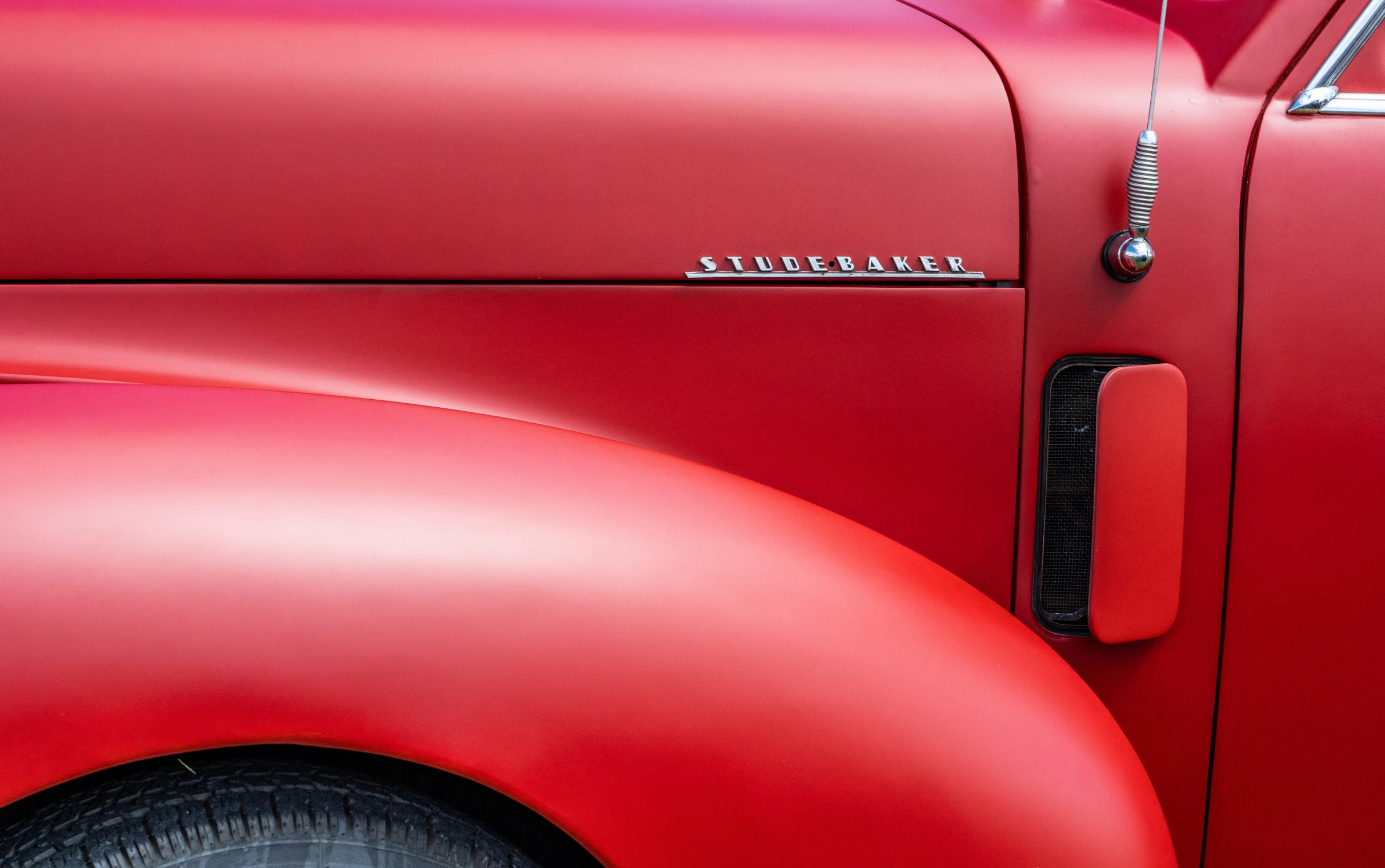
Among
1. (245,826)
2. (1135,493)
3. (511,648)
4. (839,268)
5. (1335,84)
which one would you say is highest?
(1335,84)

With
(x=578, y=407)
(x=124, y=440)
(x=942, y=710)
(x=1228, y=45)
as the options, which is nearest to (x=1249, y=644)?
(x=942, y=710)

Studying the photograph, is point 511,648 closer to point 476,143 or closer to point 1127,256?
point 476,143

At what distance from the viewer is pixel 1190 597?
964mm

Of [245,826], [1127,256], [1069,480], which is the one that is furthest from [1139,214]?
[245,826]

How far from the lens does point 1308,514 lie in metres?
0.96

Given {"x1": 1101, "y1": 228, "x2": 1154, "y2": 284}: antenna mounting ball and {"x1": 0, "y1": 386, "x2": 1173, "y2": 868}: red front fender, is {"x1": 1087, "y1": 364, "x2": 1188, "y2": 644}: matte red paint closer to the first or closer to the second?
{"x1": 1101, "y1": 228, "x2": 1154, "y2": 284}: antenna mounting ball

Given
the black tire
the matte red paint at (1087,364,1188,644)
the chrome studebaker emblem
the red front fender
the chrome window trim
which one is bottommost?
the black tire

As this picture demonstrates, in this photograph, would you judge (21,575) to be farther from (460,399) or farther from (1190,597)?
(1190,597)

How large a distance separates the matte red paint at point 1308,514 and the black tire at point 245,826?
72cm

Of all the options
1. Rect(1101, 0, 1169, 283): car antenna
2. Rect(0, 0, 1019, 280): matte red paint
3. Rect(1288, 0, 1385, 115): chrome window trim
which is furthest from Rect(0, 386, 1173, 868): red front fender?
Rect(1288, 0, 1385, 115): chrome window trim

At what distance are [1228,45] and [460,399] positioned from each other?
0.80 m

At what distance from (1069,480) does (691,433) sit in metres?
0.36

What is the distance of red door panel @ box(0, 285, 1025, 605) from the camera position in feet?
2.75

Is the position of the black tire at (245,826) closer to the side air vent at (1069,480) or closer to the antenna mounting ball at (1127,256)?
the side air vent at (1069,480)
